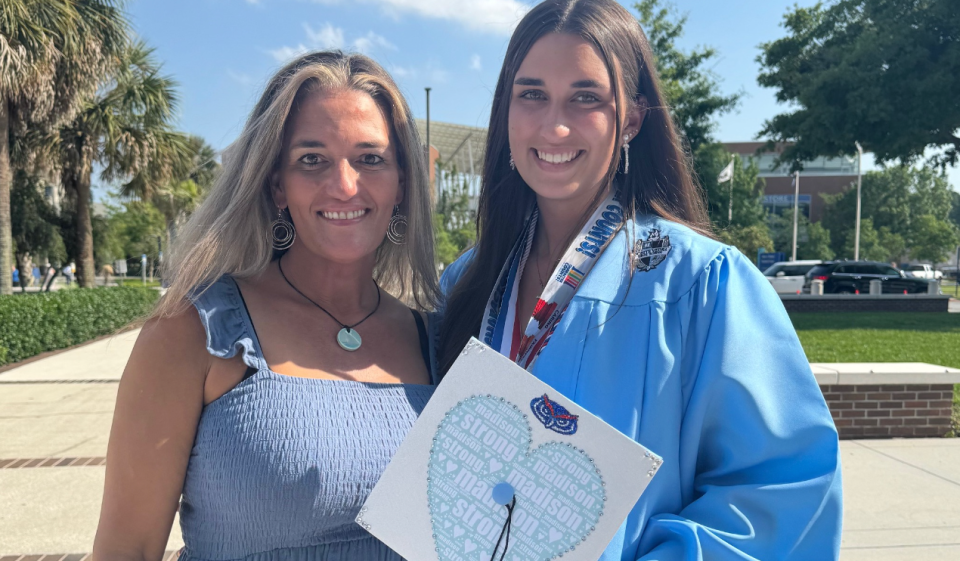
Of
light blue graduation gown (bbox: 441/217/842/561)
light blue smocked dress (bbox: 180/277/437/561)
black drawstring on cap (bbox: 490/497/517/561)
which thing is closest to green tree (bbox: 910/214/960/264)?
light blue graduation gown (bbox: 441/217/842/561)

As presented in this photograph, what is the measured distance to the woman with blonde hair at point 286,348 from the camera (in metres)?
1.67

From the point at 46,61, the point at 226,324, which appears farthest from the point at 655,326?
the point at 46,61

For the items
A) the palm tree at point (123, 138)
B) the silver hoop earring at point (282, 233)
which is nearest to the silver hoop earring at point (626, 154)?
the silver hoop earring at point (282, 233)

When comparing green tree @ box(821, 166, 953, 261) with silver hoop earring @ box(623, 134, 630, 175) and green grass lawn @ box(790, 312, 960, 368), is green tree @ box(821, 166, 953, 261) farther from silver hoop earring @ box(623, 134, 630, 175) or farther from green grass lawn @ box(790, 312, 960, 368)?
silver hoop earring @ box(623, 134, 630, 175)

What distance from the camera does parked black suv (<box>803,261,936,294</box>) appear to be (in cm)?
2286

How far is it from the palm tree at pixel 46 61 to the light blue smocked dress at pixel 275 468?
38.2 feet

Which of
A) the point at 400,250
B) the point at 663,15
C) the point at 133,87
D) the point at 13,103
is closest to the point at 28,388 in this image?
the point at 13,103

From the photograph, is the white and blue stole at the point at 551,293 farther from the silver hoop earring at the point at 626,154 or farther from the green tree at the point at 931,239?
the green tree at the point at 931,239

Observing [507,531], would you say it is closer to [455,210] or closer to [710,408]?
[710,408]

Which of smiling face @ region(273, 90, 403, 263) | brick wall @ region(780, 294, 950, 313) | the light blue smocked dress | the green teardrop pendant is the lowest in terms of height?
brick wall @ region(780, 294, 950, 313)

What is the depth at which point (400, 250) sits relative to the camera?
2396 mm

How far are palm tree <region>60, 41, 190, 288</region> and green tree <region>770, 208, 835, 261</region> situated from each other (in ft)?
156

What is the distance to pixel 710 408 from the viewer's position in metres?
1.41

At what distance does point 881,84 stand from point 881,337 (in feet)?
22.1
